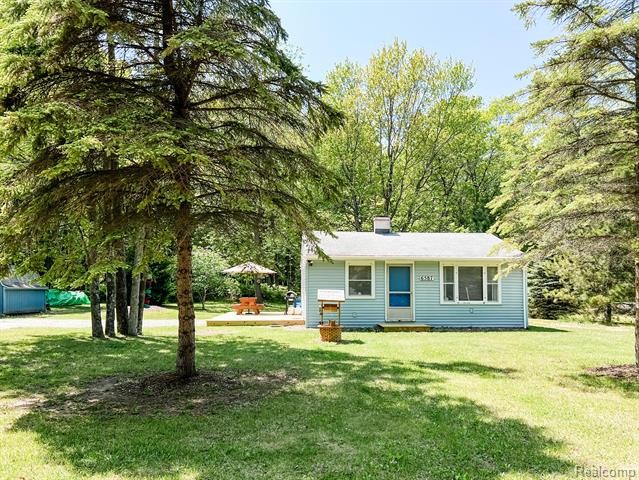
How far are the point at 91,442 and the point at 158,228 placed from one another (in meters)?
2.74

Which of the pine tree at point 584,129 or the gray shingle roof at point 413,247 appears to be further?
the gray shingle roof at point 413,247

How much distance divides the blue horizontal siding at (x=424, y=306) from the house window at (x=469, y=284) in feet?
0.72

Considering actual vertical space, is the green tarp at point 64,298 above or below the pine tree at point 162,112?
below

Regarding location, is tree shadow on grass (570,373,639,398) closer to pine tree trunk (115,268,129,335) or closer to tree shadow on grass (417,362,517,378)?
tree shadow on grass (417,362,517,378)

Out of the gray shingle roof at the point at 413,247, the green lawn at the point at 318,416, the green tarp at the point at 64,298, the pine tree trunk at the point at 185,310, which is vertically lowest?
the green lawn at the point at 318,416

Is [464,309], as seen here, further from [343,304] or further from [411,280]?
[343,304]

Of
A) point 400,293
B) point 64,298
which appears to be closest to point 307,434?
point 400,293

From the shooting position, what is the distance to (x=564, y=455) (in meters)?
4.09

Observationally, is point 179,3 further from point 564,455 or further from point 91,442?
point 564,455

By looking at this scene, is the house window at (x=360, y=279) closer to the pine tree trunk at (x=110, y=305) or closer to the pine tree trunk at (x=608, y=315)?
the pine tree trunk at (x=110, y=305)

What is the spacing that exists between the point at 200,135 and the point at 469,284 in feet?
41.0

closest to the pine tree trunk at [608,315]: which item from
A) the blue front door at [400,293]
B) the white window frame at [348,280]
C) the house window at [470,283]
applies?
the house window at [470,283]

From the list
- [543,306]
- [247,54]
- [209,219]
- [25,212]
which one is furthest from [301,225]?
[543,306]

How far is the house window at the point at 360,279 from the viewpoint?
15.4 meters
